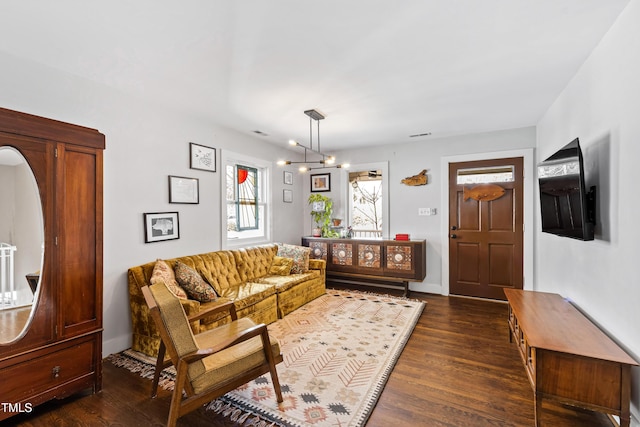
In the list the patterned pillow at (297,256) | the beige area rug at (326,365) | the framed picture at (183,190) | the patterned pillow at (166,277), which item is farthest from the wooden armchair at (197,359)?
the patterned pillow at (297,256)

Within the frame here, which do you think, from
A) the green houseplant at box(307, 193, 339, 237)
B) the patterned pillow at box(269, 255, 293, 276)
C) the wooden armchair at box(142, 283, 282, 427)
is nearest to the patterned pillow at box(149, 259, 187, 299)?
the wooden armchair at box(142, 283, 282, 427)

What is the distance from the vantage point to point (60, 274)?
2.10 m

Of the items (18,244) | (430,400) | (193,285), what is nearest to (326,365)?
(430,400)

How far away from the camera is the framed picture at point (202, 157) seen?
3.72 meters

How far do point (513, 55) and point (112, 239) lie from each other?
3853 millimetres

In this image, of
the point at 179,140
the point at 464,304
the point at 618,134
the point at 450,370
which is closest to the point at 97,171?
the point at 179,140

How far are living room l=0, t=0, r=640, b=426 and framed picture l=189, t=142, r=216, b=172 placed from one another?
0.25 feet

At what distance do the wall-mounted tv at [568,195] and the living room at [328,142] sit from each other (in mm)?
99

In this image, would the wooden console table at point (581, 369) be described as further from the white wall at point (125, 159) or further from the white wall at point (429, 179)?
the white wall at point (125, 159)

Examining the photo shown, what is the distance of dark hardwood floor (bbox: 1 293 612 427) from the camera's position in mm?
1946

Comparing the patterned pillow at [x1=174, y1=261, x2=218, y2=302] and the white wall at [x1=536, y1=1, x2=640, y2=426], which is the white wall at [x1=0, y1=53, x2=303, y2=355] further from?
the white wall at [x1=536, y1=1, x2=640, y2=426]

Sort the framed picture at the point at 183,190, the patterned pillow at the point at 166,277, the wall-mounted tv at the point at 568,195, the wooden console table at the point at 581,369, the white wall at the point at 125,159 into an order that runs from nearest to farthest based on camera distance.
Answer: the wooden console table at the point at 581,369 < the wall-mounted tv at the point at 568,195 < the white wall at the point at 125,159 < the patterned pillow at the point at 166,277 < the framed picture at the point at 183,190

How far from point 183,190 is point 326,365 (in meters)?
2.52

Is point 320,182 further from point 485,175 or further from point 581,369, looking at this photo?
point 581,369
